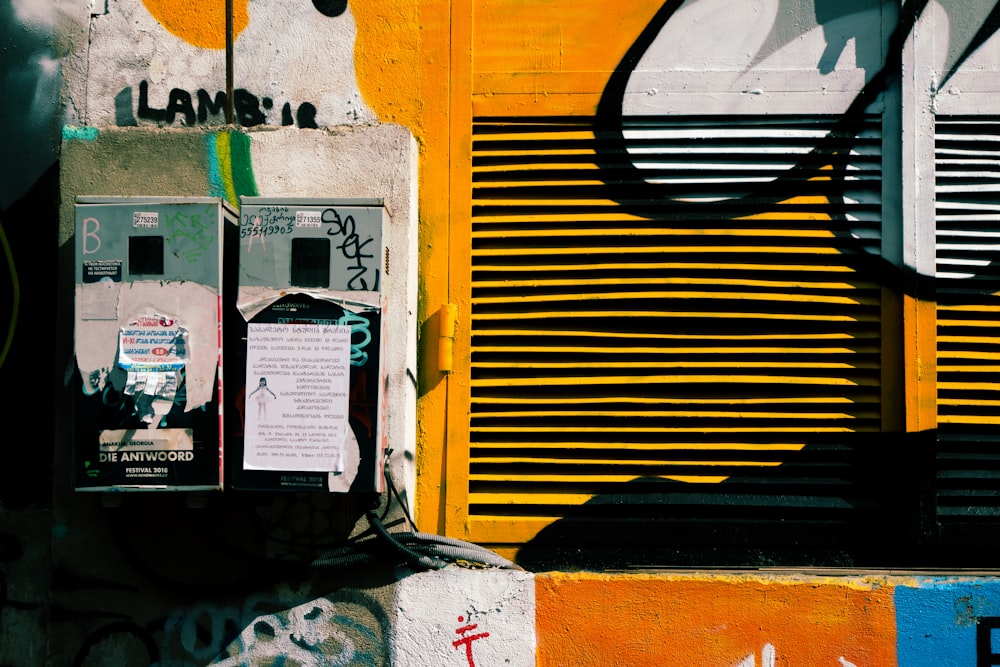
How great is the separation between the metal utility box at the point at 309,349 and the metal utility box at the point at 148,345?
12cm

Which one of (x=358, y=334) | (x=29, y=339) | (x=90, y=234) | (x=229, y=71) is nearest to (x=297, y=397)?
(x=358, y=334)

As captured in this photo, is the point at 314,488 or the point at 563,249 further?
the point at 563,249

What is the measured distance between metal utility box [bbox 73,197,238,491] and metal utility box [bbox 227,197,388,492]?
0.12m

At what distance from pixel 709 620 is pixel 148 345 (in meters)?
2.57

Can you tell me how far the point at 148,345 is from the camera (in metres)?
3.07

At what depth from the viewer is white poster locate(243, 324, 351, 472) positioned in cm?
308

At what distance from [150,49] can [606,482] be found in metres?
2.96

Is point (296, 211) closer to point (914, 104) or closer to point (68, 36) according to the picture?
point (68, 36)

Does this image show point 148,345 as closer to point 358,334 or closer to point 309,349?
point 309,349

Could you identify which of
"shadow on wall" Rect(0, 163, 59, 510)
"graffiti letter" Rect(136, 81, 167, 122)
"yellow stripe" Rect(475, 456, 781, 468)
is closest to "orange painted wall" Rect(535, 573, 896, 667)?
"yellow stripe" Rect(475, 456, 781, 468)

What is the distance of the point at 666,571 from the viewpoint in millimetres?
3383

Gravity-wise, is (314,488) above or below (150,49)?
below

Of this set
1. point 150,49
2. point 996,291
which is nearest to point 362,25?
point 150,49

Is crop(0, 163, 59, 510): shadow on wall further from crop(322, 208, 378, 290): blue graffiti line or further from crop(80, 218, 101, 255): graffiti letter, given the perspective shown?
crop(322, 208, 378, 290): blue graffiti line
